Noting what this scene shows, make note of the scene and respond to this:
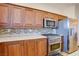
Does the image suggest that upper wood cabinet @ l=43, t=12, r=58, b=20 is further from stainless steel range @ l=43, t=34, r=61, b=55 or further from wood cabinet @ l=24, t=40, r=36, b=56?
wood cabinet @ l=24, t=40, r=36, b=56

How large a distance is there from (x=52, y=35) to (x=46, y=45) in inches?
7.2

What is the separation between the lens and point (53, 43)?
199 cm

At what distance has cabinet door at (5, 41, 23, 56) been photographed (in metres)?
1.73

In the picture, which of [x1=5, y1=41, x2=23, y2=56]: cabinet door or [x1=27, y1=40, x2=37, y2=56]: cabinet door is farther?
[x1=27, y1=40, x2=37, y2=56]: cabinet door

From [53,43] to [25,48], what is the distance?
1.47 feet

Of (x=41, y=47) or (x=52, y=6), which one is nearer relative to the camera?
(x=52, y=6)

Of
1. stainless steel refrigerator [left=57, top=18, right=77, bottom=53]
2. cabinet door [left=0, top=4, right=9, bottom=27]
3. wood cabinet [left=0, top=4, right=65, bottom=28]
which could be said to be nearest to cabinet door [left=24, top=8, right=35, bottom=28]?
wood cabinet [left=0, top=4, right=65, bottom=28]

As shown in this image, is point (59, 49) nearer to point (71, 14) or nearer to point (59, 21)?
point (59, 21)

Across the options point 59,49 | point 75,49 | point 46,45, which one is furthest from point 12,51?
point 75,49

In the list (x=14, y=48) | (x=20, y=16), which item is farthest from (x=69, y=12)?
(x=14, y=48)

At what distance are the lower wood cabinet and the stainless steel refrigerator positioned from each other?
0.30m

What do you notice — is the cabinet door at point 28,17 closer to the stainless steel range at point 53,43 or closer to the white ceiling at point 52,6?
the white ceiling at point 52,6

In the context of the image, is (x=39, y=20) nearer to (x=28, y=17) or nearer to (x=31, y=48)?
(x=28, y=17)

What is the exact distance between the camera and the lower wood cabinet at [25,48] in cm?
172
